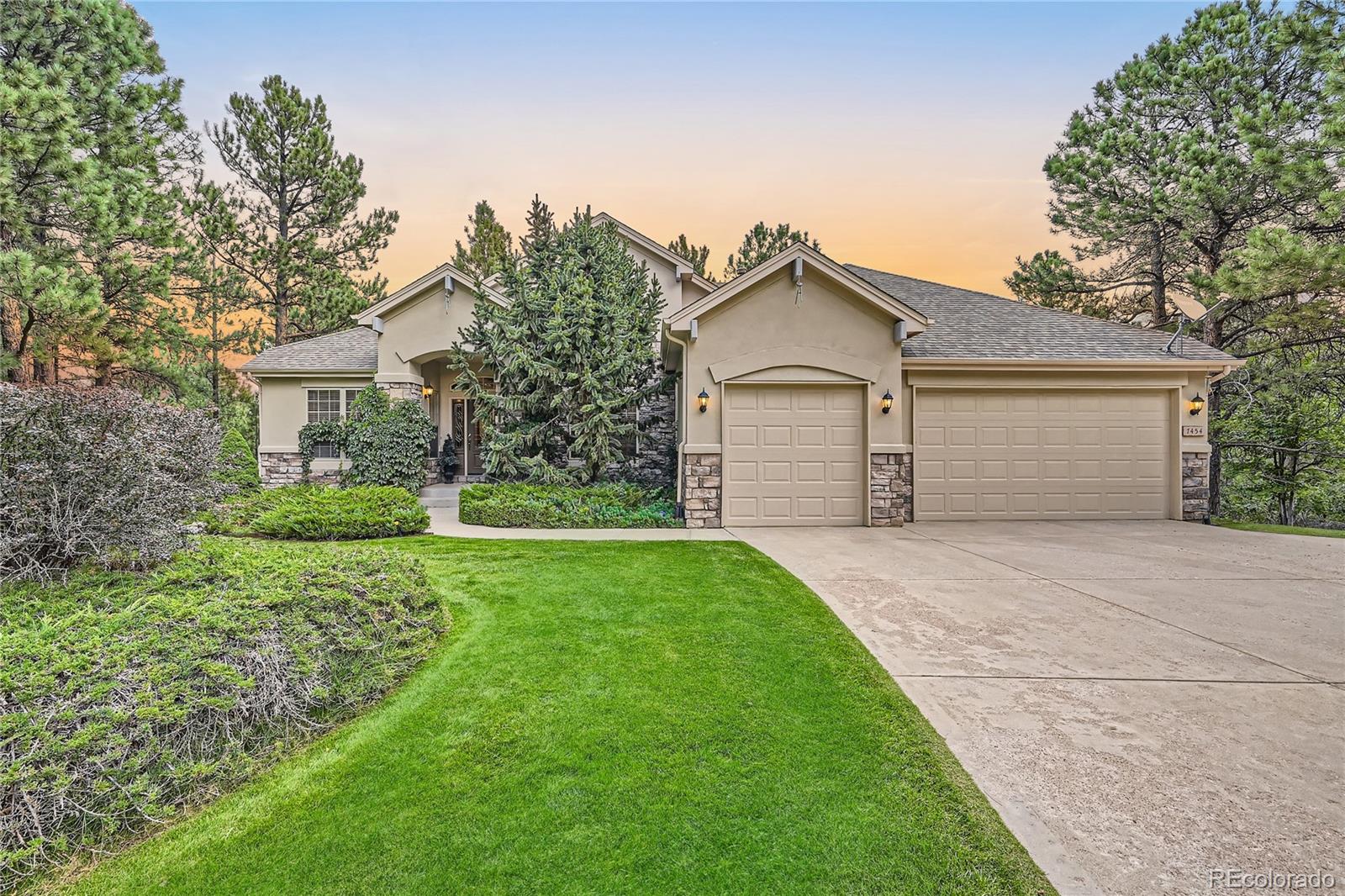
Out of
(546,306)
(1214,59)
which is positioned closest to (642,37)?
(546,306)

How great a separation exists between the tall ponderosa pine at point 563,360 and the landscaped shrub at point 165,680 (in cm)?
585

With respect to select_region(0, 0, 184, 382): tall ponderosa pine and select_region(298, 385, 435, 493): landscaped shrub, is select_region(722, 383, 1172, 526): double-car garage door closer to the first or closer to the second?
select_region(298, 385, 435, 493): landscaped shrub

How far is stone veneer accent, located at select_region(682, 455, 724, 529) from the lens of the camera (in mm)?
9078

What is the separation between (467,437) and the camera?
48.8 feet

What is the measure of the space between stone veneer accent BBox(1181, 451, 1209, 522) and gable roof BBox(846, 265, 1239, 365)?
177 cm

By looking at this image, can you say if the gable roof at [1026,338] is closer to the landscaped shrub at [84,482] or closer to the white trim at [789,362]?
the white trim at [789,362]

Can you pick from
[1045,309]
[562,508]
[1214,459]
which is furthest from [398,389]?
[1214,459]

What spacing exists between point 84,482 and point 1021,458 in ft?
40.0

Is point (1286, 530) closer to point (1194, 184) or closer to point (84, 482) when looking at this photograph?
point (1194, 184)

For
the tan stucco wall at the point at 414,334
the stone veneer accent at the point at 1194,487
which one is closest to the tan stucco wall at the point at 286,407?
the tan stucco wall at the point at 414,334

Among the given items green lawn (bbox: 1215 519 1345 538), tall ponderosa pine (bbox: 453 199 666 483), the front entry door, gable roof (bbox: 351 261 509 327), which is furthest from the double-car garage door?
the front entry door

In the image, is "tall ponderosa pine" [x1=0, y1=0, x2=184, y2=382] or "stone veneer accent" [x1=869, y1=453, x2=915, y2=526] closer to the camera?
"stone veneer accent" [x1=869, y1=453, x2=915, y2=526]

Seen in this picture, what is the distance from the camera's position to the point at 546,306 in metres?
10.2

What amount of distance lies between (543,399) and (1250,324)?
16.4 m
